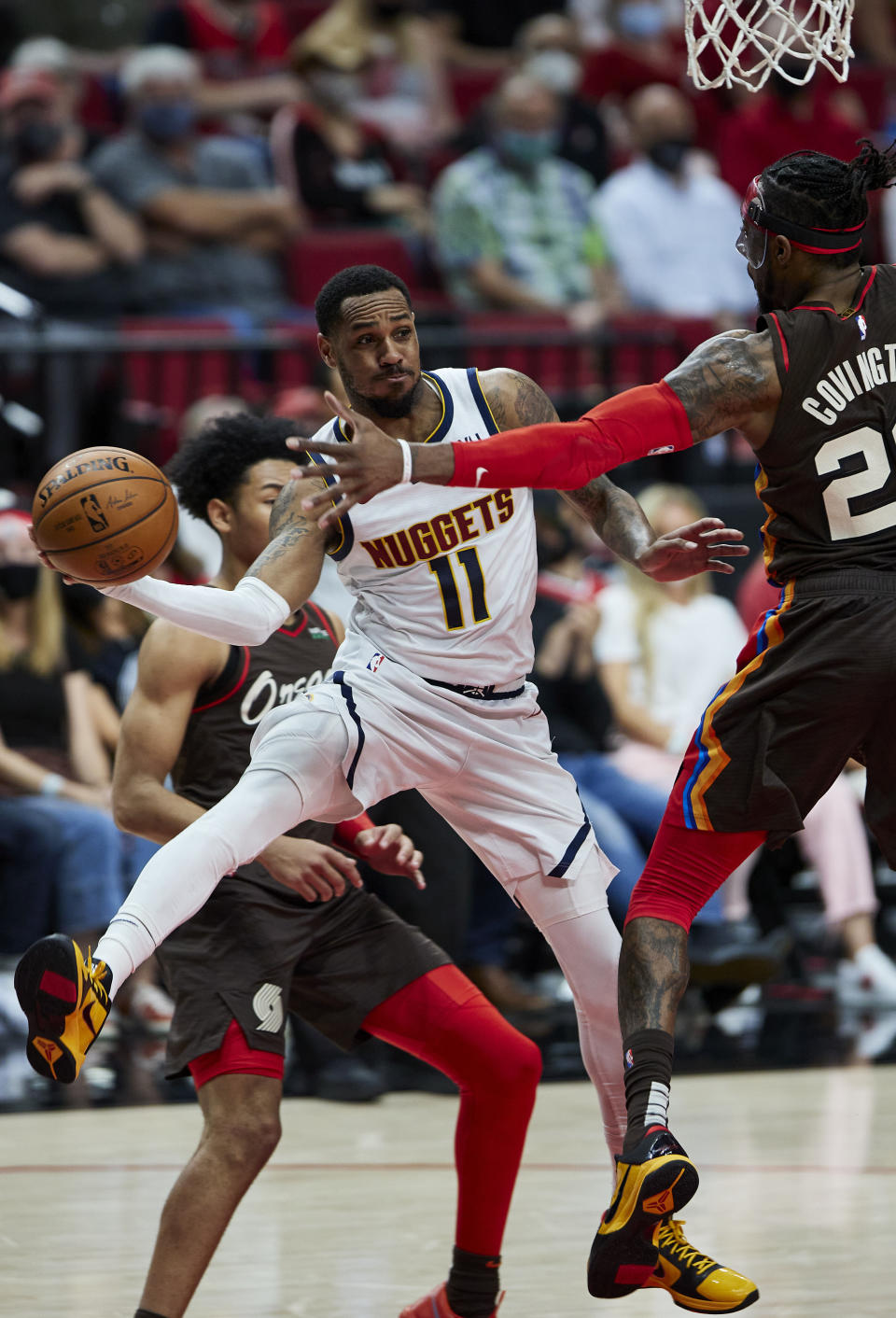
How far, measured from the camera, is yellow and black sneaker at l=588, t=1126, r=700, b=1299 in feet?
11.7

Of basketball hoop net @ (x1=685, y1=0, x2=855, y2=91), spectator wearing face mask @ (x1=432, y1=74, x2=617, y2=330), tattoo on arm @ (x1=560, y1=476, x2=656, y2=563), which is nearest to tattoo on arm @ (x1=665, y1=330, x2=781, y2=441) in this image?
tattoo on arm @ (x1=560, y1=476, x2=656, y2=563)

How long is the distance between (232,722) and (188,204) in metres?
A: 6.85

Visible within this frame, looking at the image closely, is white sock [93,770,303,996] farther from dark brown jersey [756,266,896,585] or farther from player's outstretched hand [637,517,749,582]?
dark brown jersey [756,266,896,585]

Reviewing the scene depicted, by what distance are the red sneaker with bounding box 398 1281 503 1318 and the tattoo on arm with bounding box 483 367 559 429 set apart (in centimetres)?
194

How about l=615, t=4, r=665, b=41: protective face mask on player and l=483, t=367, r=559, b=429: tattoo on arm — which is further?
l=615, t=4, r=665, b=41: protective face mask on player

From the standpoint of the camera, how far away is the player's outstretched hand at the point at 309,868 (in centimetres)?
402

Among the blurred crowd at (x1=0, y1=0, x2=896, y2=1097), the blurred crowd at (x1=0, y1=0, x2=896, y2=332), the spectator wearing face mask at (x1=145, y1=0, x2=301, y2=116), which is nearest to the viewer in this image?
Result: the blurred crowd at (x1=0, y1=0, x2=896, y2=1097)

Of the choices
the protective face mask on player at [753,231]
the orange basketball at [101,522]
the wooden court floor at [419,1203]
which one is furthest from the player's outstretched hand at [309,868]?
the protective face mask on player at [753,231]

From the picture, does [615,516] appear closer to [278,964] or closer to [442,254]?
[278,964]

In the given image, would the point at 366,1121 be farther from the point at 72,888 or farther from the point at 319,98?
the point at 319,98

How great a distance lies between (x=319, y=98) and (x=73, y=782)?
5367 millimetres

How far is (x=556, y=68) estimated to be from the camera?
12523 millimetres

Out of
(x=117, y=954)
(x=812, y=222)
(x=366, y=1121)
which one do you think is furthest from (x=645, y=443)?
(x=366, y=1121)

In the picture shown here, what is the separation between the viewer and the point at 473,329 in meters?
10.9
